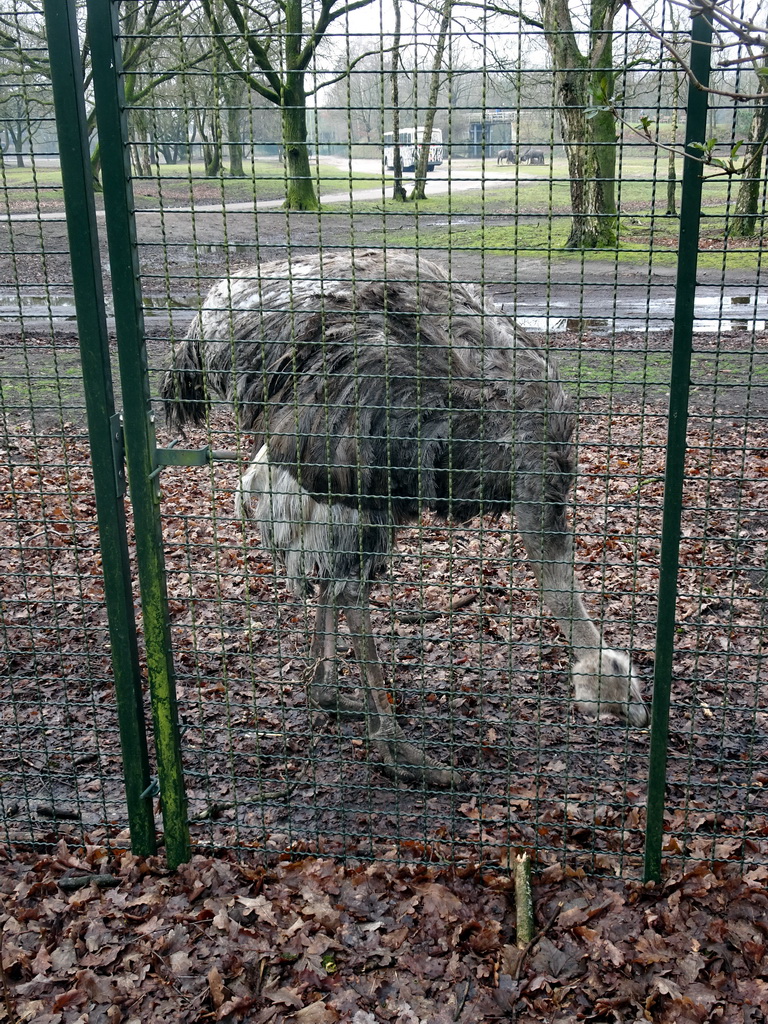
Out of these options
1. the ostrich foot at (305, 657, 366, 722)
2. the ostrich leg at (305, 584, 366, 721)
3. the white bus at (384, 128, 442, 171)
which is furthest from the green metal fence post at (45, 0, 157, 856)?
the ostrich foot at (305, 657, 366, 722)

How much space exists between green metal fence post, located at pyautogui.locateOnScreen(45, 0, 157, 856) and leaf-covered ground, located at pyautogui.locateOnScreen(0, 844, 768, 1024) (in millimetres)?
427

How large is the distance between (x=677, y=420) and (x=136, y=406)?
6.05 feet

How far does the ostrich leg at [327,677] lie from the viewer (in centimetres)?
504

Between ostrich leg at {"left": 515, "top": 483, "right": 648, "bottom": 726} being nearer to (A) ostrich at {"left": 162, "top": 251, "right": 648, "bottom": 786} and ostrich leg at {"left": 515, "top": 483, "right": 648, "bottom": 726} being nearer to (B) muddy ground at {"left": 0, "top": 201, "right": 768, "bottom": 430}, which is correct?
(A) ostrich at {"left": 162, "top": 251, "right": 648, "bottom": 786}

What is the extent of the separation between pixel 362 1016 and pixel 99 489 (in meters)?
2.00

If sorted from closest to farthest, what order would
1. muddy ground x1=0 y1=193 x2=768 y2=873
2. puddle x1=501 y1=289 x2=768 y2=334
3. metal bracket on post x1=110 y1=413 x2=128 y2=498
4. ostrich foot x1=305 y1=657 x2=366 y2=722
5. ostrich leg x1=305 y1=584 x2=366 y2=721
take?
metal bracket on post x1=110 y1=413 x2=128 y2=498, muddy ground x1=0 y1=193 x2=768 y2=873, ostrich leg x1=305 y1=584 x2=366 y2=721, ostrich foot x1=305 y1=657 x2=366 y2=722, puddle x1=501 y1=289 x2=768 y2=334

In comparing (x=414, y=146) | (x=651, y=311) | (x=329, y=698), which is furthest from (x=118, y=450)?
(x=651, y=311)

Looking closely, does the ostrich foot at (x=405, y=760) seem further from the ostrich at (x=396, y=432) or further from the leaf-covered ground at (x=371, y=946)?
the leaf-covered ground at (x=371, y=946)

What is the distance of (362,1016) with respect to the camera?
3293 mm

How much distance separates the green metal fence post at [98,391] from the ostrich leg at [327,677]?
1213 mm

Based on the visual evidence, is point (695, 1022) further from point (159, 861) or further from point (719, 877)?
point (159, 861)

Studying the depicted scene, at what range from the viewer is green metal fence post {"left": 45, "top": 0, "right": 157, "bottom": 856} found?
3268 millimetres

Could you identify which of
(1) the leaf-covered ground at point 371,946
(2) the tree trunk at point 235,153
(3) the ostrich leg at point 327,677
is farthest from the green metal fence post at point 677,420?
(3) the ostrich leg at point 327,677

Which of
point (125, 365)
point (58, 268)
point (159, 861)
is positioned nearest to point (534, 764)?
point (159, 861)
